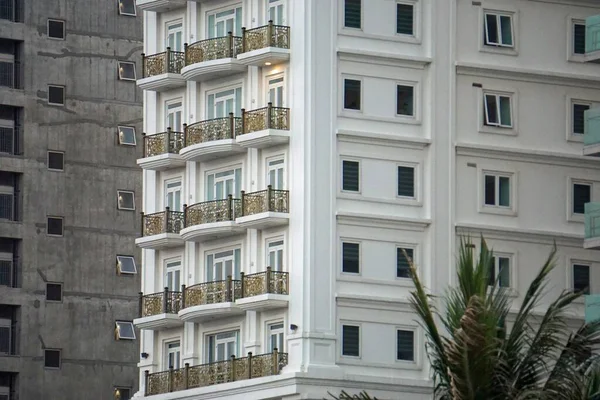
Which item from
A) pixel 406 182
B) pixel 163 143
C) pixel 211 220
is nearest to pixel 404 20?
pixel 406 182

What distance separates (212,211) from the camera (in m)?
71.3

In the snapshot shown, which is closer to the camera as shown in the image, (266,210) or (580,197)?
(266,210)

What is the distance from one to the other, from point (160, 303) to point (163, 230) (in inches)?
100

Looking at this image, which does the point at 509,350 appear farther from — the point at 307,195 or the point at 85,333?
the point at 85,333

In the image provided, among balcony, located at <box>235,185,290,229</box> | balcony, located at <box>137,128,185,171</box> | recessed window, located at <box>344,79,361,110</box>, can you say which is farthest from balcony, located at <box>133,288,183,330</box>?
recessed window, located at <box>344,79,361,110</box>

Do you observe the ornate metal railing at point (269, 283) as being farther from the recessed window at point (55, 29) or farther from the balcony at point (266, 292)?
the recessed window at point (55, 29)

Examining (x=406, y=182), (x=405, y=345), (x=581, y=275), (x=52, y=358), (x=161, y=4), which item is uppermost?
(x=161, y=4)

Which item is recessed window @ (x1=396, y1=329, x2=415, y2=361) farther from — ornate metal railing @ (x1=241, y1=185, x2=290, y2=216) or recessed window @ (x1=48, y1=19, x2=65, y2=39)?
recessed window @ (x1=48, y1=19, x2=65, y2=39)

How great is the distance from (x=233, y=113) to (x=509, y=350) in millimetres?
35581

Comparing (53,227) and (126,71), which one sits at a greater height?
(126,71)

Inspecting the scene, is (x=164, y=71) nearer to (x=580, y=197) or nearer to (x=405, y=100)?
(x=405, y=100)

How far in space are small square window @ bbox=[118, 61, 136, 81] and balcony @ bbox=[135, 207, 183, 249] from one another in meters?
16.2

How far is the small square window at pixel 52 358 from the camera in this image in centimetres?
8575

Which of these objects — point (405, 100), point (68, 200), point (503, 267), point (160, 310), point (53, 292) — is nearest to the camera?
point (405, 100)
